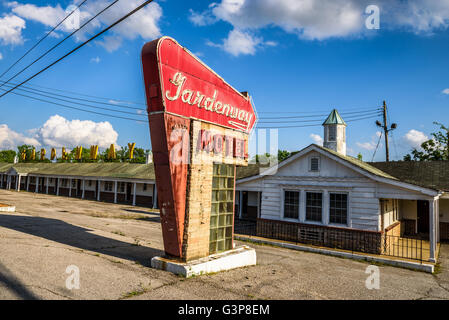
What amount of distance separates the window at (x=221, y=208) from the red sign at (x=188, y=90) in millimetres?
1794

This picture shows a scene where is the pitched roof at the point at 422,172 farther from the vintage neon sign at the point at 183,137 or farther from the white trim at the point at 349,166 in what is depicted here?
the vintage neon sign at the point at 183,137

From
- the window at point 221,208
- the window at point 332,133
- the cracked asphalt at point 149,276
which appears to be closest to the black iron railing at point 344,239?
the cracked asphalt at point 149,276

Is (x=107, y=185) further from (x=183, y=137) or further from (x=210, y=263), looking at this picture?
(x=183, y=137)

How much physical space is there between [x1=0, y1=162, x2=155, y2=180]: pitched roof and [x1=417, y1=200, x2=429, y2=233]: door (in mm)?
23069

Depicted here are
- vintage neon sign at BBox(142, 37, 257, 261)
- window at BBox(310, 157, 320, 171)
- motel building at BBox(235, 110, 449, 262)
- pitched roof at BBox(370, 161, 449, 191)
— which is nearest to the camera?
vintage neon sign at BBox(142, 37, 257, 261)

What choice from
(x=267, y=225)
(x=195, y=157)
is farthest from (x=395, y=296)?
(x=267, y=225)

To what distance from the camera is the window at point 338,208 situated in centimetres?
1419

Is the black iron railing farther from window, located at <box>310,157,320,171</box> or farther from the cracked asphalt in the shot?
window, located at <box>310,157,320,171</box>

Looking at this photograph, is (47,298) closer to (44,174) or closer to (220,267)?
(220,267)

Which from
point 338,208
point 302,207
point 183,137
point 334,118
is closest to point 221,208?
point 183,137

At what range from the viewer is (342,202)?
14.3m

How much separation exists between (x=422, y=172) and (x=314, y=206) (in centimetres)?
952

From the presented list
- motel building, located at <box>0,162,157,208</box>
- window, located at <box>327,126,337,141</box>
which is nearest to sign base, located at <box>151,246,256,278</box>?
window, located at <box>327,126,337,141</box>

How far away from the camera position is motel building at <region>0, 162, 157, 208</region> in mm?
32188
